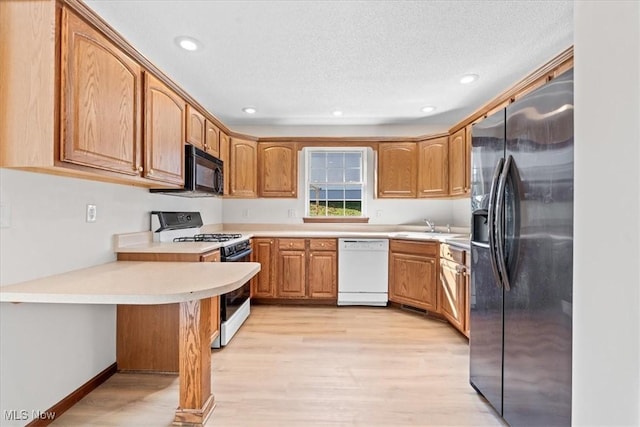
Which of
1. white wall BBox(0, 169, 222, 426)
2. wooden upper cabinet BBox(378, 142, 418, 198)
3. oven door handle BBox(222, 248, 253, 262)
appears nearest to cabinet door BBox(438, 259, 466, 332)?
wooden upper cabinet BBox(378, 142, 418, 198)

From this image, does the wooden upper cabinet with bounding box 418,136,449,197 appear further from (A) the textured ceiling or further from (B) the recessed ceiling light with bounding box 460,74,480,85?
(B) the recessed ceiling light with bounding box 460,74,480,85

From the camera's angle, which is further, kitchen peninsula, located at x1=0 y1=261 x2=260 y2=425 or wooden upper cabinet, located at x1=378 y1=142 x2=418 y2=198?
wooden upper cabinet, located at x1=378 y1=142 x2=418 y2=198

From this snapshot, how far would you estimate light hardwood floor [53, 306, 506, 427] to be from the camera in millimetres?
1812

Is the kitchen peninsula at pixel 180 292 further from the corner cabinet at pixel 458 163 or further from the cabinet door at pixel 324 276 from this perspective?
the corner cabinet at pixel 458 163

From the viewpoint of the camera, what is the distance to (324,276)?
3848mm

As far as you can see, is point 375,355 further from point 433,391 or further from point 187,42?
point 187,42

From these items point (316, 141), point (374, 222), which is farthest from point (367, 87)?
point (374, 222)

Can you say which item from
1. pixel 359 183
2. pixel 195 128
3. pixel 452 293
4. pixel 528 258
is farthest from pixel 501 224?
pixel 359 183

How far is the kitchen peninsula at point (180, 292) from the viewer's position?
1341 mm

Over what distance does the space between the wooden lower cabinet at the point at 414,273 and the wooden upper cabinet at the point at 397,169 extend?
0.75m

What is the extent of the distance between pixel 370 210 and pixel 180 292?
339cm

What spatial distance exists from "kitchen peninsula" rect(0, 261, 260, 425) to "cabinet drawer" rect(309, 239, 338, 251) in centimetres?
194

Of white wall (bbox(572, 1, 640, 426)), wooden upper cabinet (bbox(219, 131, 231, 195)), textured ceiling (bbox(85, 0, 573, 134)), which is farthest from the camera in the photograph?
wooden upper cabinet (bbox(219, 131, 231, 195))

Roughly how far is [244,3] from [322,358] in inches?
99.9
